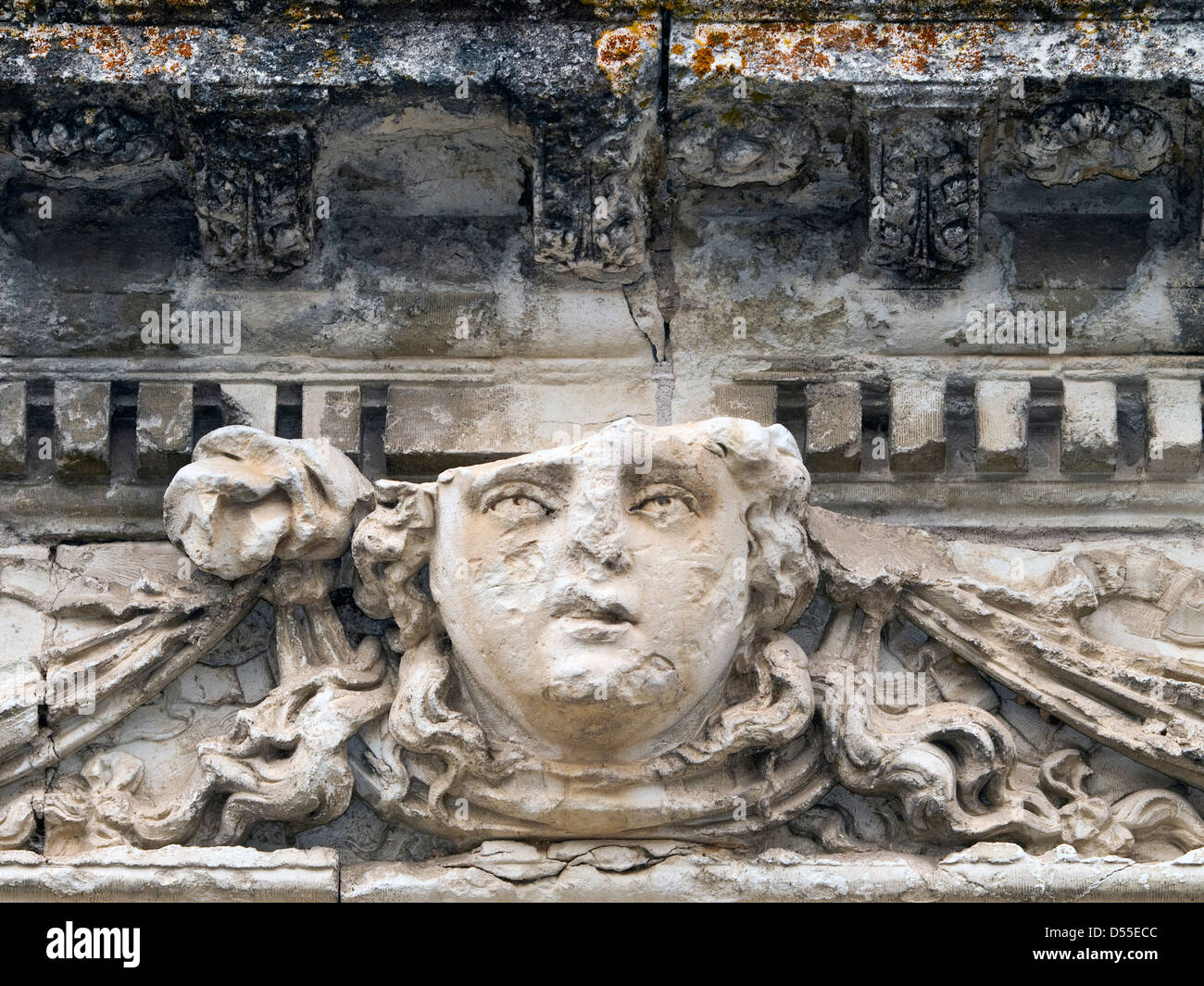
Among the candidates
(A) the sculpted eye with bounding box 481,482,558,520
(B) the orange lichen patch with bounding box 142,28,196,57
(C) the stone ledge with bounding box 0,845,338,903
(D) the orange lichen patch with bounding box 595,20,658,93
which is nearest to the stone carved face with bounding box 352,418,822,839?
(A) the sculpted eye with bounding box 481,482,558,520

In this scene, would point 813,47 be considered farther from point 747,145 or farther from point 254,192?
point 254,192

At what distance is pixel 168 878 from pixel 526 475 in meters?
1.11

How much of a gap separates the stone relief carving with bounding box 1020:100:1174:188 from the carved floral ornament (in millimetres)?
855

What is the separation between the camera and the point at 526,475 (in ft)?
15.5

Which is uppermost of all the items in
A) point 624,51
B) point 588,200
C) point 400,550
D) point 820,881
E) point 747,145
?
point 624,51

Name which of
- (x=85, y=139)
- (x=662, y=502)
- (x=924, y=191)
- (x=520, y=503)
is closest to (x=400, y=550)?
(x=520, y=503)

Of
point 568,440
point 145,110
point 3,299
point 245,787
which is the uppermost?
point 145,110

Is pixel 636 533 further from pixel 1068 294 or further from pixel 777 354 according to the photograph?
pixel 1068 294

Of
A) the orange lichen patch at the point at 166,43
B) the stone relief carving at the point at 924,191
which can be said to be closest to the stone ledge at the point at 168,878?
the orange lichen patch at the point at 166,43

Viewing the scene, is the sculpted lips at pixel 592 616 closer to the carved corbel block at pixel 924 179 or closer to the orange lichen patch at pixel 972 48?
the carved corbel block at pixel 924 179

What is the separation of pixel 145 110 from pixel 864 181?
157cm

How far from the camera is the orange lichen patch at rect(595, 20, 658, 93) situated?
484cm
